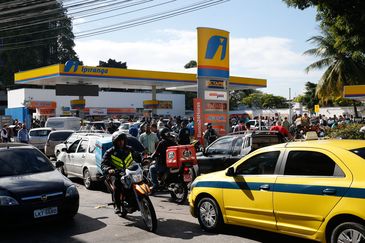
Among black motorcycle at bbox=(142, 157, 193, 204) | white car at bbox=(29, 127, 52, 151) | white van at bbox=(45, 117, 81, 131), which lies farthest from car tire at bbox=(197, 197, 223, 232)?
white van at bbox=(45, 117, 81, 131)

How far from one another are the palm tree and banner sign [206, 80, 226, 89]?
931 inches

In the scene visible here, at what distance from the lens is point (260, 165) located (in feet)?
21.2

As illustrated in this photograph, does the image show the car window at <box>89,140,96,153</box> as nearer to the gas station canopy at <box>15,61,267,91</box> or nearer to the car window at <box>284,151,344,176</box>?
the car window at <box>284,151,344,176</box>

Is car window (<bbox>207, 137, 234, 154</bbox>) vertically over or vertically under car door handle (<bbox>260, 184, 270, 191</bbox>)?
over

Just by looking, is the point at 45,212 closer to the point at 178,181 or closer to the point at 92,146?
the point at 178,181

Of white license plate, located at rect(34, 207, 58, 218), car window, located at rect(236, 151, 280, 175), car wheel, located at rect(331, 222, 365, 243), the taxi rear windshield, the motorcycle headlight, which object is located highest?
the taxi rear windshield

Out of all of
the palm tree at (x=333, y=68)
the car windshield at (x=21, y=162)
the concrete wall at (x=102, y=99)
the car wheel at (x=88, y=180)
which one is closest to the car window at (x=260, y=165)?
the car windshield at (x=21, y=162)

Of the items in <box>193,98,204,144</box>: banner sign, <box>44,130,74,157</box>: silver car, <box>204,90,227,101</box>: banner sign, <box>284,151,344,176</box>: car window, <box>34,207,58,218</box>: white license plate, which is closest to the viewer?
<box>284,151,344,176</box>: car window

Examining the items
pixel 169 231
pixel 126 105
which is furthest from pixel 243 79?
pixel 169 231

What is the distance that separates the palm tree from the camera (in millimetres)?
39781

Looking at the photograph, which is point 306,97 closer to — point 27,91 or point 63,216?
point 27,91

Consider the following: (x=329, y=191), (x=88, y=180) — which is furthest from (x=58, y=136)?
(x=329, y=191)

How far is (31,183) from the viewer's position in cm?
720

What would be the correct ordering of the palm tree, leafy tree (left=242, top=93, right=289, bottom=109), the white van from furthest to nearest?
leafy tree (left=242, top=93, right=289, bottom=109)
the palm tree
the white van
